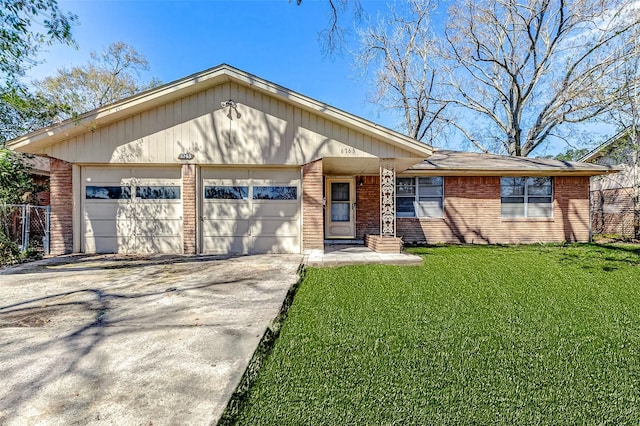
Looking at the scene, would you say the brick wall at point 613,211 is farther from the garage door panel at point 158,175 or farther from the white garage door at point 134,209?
the white garage door at point 134,209

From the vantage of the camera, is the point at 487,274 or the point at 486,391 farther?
the point at 487,274

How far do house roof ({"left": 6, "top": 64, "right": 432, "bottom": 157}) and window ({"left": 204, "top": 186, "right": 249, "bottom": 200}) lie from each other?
2.39 m

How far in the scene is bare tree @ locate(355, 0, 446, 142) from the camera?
20.1 meters

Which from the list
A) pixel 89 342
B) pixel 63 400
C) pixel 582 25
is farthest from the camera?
pixel 582 25

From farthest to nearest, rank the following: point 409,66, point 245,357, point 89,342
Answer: point 409,66 → point 89,342 → point 245,357

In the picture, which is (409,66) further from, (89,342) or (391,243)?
(89,342)

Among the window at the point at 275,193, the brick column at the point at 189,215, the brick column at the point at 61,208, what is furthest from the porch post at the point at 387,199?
the brick column at the point at 61,208

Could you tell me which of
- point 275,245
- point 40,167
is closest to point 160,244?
point 275,245

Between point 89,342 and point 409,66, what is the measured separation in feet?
74.9

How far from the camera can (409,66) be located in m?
21.2

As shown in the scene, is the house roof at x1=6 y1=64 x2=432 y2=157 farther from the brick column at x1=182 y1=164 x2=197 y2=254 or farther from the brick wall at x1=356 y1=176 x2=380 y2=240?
the brick wall at x1=356 y1=176 x2=380 y2=240

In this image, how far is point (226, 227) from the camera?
8.26 m

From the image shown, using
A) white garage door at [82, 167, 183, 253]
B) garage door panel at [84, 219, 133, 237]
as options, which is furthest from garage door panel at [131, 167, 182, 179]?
garage door panel at [84, 219, 133, 237]

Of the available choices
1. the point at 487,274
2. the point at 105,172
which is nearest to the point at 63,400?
the point at 487,274
